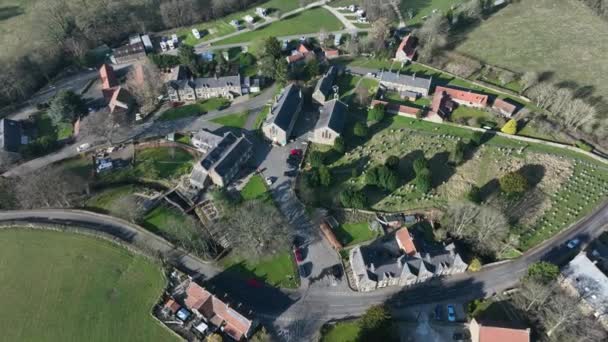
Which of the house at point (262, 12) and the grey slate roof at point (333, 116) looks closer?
the grey slate roof at point (333, 116)

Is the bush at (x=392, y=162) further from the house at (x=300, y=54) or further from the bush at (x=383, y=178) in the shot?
the house at (x=300, y=54)

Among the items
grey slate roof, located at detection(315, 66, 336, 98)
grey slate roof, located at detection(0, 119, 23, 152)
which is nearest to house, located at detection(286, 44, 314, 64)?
grey slate roof, located at detection(315, 66, 336, 98)

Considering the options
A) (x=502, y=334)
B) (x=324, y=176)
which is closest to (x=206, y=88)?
(x=324, y=176)

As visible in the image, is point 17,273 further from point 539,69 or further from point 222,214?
point 539,69

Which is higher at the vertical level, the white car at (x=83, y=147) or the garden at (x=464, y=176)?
the white car at (x=83, y=147)

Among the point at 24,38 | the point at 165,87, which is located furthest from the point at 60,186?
the point at 24,38

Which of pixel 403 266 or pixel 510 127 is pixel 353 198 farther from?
pixel 510 127

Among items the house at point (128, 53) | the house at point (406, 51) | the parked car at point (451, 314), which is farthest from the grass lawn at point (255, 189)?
the house at point (128, 53)
